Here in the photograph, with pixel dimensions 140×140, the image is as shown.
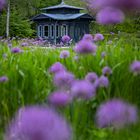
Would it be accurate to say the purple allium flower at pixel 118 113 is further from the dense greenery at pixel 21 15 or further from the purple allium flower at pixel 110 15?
the dense greenery at pixel 21 15

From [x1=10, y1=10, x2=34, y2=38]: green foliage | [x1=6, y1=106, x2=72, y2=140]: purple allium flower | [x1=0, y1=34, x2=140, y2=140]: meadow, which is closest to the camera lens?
[x1=6, y1=106, x2=72, y2=140]: purple allium flower

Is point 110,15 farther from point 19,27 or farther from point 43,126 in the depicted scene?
point 19,27

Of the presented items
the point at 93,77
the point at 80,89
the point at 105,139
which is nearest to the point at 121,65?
the point at 93,77

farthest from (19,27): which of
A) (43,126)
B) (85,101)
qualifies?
(43,126)

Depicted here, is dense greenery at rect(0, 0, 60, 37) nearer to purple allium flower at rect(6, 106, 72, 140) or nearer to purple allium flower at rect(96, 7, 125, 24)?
purple allium flower at rect(96, 7, 125, 24)

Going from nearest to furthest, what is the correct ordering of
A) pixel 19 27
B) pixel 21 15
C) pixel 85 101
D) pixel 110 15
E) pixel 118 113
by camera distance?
pixel 118 113
pixel 110 15
pixel 85 101
pixel 19 27
pixel 21 15

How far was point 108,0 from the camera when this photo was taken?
92cm

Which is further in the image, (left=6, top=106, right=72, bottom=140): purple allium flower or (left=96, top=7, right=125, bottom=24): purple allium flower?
(left=96, top=7, right=125, bottom=24): purple allium flower

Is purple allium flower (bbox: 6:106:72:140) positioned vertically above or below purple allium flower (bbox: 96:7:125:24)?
below

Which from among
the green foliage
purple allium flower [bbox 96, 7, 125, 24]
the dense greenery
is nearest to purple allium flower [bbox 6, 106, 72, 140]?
purple allium flower [bbox 96, 7, 125, 24]

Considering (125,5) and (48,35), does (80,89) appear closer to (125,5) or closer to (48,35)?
(125,5)

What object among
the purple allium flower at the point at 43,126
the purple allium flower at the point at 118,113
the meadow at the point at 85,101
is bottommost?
the meadow at the point at 85,101

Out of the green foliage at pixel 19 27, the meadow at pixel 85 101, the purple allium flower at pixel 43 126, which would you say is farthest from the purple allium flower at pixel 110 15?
the green foliage at pixel 19 27

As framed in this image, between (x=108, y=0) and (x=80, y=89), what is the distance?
13.6 inches
